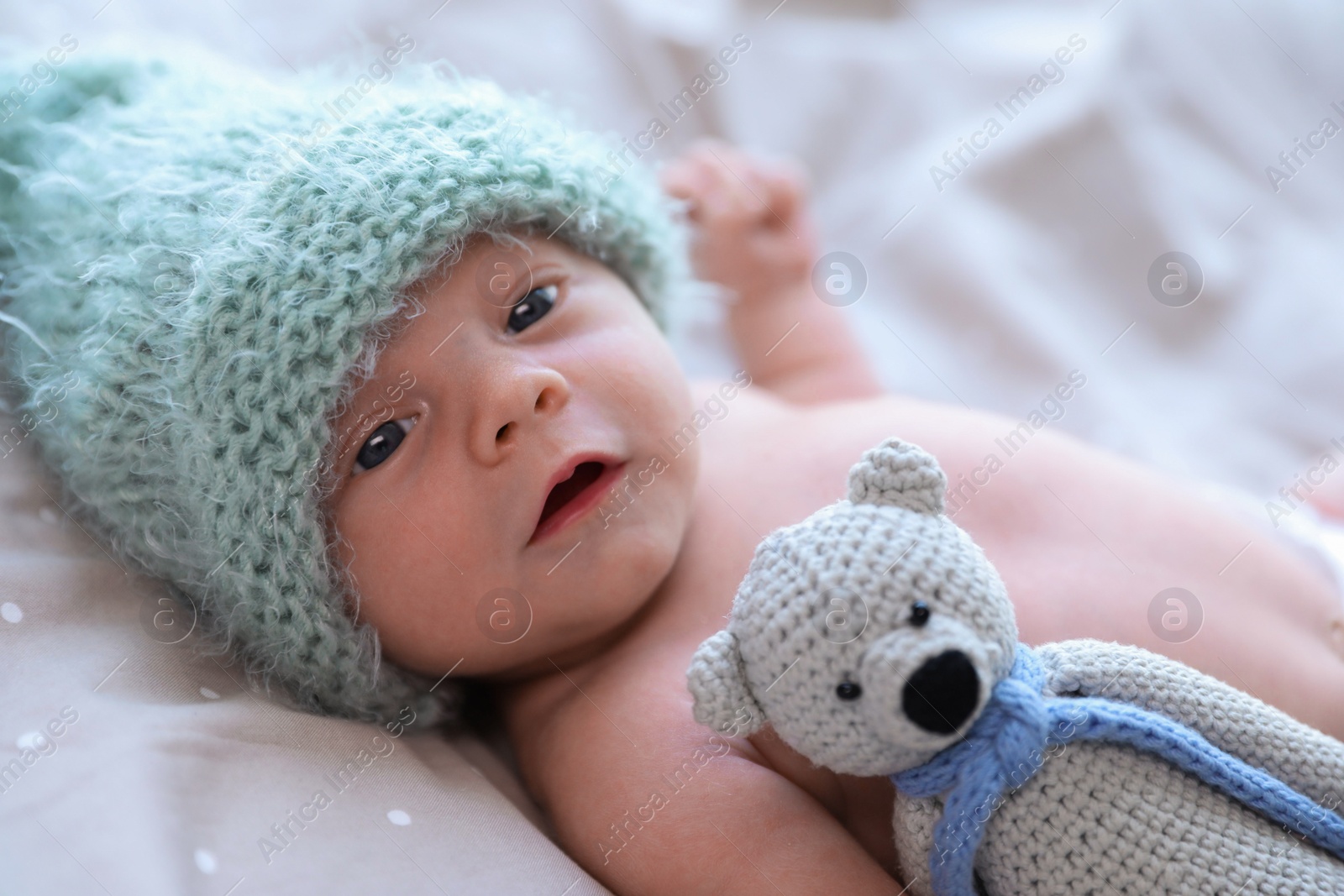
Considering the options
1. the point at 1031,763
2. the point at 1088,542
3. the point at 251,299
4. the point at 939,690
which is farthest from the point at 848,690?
the point at 251,299

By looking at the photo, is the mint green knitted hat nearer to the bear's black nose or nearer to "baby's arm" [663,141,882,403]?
"baby's arm" [663,141,882,403]

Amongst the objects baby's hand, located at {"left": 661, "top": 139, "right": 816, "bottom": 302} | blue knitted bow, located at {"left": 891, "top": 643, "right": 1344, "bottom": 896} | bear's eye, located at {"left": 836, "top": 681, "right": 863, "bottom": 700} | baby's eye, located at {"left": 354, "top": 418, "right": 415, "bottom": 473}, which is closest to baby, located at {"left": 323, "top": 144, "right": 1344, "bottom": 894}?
baby's eye, located at {"left": 354, "top": 418, "right": 415, "bottom": 473}

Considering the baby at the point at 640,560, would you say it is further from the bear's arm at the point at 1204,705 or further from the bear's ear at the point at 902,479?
the bear's ear at the point at 902,479

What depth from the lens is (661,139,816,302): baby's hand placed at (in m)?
1.62

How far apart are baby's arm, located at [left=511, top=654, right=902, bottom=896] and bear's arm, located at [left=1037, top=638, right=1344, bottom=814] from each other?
0.87 ft

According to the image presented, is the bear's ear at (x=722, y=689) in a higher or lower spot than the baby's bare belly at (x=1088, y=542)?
lower

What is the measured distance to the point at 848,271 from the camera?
5.75 feet

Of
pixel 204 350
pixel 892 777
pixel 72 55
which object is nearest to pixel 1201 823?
pixel 892 777

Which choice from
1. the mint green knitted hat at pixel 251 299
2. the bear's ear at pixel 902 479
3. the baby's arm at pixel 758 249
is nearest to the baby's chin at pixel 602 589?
the mint green knitted hat at pixel 251 299

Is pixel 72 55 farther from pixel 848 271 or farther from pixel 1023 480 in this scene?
pixel 1023 480

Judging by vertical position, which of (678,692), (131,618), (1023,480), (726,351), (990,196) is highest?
(990,196)

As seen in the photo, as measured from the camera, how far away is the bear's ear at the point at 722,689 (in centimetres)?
82

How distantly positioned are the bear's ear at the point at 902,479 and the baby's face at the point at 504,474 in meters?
0.31

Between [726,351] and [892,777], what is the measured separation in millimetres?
1021
